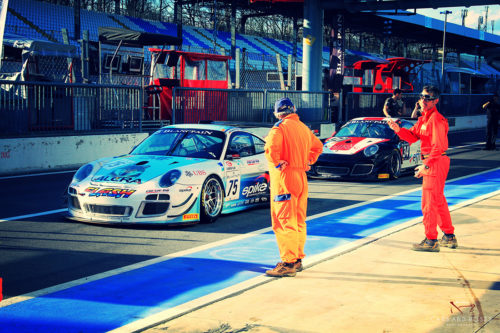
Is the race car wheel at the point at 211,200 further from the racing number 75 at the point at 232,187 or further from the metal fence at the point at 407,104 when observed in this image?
the metal fence at the point at 407,104

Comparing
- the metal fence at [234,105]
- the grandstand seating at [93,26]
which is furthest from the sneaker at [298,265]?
the grandstand seating at [93,26]

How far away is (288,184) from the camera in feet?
18.2

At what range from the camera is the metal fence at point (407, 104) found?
24266 mm

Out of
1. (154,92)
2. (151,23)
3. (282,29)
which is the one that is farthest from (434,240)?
(282,29)

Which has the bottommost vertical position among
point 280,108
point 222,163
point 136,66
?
point 222,163

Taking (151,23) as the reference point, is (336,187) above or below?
below

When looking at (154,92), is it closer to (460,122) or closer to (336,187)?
(336,187)

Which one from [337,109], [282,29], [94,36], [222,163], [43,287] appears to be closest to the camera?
[43,287]

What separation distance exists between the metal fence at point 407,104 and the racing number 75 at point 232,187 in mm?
15825

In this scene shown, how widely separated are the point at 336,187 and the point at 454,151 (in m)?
9.63

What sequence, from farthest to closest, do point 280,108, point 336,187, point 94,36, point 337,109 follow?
point 94,36
point 337,109
point 336,187
point 280,108

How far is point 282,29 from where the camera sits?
67500 millimetres

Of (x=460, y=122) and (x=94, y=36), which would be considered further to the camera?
(x=94, y=36)

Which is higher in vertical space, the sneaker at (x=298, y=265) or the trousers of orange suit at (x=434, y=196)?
the trousers of orange suit at (x=434, y=196)
